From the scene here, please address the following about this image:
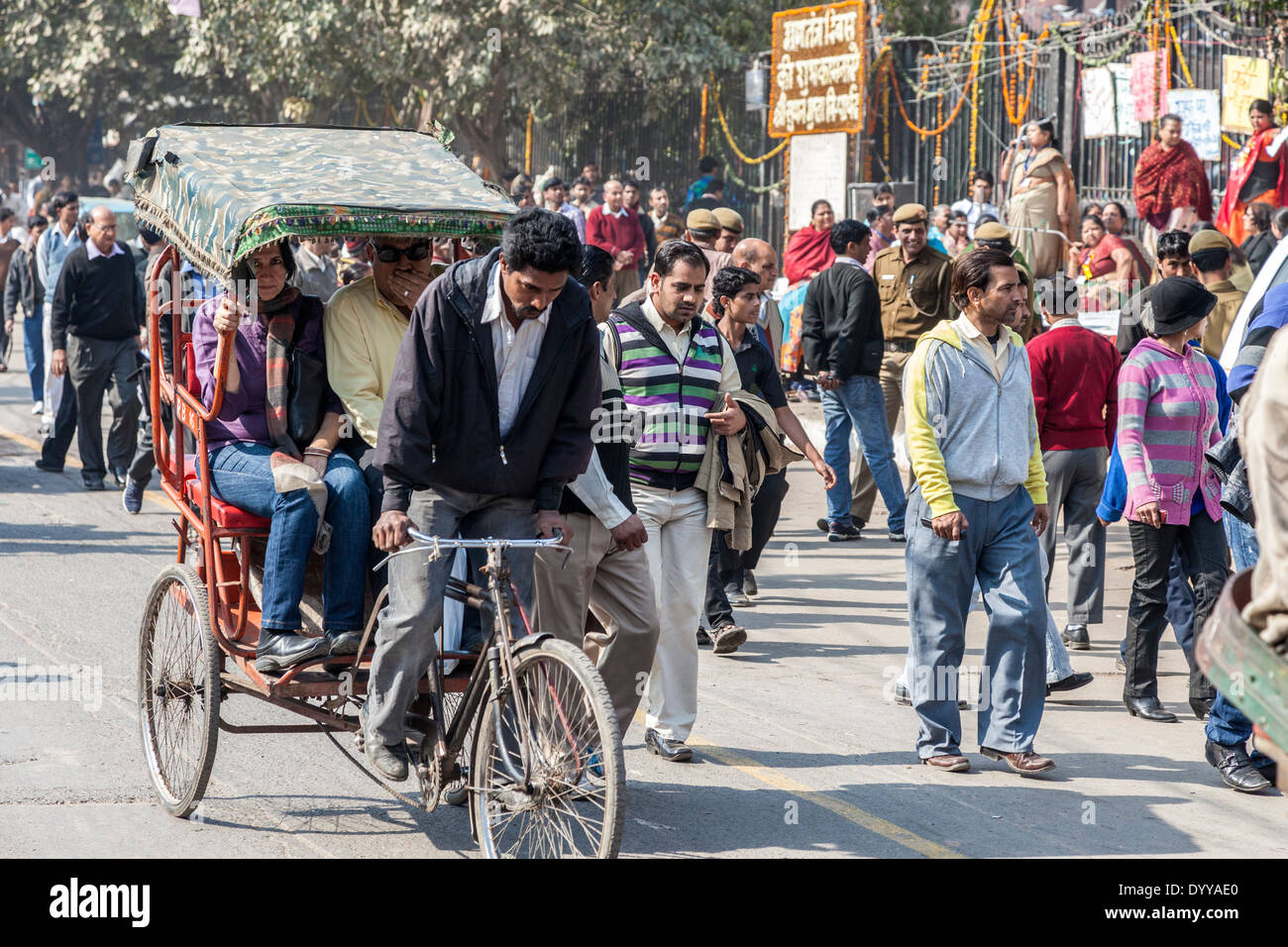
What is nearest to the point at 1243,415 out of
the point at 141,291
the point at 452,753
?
the point at 452,753

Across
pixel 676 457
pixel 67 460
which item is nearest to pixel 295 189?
pixel 676 457

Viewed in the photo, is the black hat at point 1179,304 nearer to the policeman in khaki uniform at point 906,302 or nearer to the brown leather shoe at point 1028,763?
the brown leather shoe at point 1028,763

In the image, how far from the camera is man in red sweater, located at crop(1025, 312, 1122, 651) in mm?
8180

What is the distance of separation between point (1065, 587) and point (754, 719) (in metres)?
3.41

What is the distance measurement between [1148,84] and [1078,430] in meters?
10.1

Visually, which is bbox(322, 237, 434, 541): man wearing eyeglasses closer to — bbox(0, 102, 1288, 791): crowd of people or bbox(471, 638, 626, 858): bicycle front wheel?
bbox(0, 102, 1288, 791): crowd of people

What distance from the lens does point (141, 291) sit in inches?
510

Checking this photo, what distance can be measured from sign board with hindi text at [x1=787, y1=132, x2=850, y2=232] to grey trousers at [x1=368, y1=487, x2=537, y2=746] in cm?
1480

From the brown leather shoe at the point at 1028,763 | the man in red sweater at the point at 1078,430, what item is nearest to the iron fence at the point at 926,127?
the man in red sweater at the point at 1078,430

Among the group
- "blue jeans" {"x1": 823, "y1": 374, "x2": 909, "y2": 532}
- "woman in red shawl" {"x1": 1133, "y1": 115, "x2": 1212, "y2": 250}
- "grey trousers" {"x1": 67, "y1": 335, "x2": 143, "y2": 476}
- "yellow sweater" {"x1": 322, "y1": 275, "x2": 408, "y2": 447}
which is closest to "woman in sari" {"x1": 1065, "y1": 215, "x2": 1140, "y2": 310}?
"woman in red shawl" {"x1": 1133, "y1": 115, "x2": 1212, "y2": 250}

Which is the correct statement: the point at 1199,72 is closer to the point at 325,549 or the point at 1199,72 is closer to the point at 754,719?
the point at 754,719

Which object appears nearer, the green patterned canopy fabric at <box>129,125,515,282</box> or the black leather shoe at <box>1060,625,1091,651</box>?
the green patterned canopy fabric at <box>129,125,515,282</box>

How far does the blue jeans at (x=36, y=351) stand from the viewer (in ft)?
51.2

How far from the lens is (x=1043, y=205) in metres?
15.6
